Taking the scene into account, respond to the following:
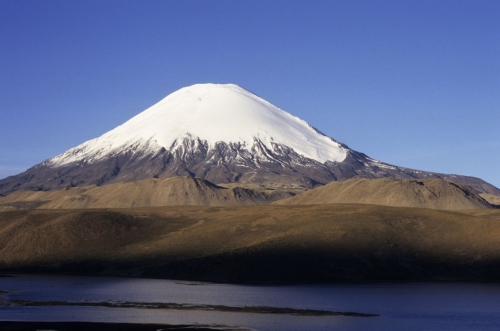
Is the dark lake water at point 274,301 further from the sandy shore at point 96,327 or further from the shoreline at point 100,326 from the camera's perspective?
the sandy shore at point 96,327

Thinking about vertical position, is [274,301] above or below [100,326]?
above

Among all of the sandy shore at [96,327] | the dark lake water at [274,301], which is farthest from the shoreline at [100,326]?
the dark lake water at [274,301]

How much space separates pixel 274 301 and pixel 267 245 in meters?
33.4

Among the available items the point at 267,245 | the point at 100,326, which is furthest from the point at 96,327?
the point at 267,245

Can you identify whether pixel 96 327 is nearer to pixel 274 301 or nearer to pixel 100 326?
pixel 100 326

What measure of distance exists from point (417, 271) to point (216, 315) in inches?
1743

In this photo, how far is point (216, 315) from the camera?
6500 centimetres

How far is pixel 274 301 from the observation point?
248 feet

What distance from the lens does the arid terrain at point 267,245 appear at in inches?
4013

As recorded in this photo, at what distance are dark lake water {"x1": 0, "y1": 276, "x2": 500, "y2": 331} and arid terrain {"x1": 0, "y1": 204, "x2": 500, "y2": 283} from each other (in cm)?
731

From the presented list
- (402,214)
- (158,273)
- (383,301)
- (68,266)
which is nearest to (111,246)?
(68,266)

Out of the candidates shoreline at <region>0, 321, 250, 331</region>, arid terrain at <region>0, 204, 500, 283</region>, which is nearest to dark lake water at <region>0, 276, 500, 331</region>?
shoreline at <region>0, 321, 250, 331</region>

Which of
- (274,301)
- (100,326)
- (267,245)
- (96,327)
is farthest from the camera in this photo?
(267,245)

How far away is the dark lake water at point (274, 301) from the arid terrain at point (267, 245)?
288 inches
